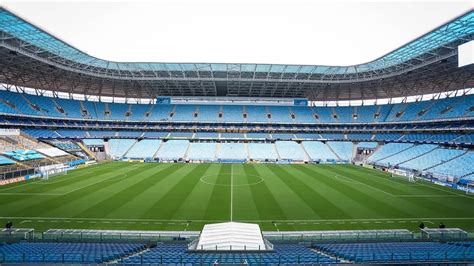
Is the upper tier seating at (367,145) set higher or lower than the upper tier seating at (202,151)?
higher

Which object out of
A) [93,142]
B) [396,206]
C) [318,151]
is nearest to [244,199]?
[396,206]

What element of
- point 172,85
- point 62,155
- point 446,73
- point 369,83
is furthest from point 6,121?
point 446,73

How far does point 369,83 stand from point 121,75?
44.6 metres

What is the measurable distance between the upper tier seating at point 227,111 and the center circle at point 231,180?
88.8ft

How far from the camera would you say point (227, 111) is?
62.3 metres

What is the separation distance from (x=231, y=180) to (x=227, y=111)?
32567 millimetres

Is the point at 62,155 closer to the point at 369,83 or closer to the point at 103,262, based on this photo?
the point at 103,262

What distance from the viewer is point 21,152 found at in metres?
34.3

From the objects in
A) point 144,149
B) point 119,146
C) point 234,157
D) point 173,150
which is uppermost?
point 119,146

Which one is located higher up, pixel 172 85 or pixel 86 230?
pixel 172 85

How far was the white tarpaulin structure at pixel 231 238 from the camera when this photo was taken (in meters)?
11.3

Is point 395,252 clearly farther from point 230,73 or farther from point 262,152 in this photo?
point 262,152

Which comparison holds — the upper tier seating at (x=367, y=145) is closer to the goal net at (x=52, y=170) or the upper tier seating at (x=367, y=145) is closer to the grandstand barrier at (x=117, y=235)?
the grandstand barrier at (x=117, y=235)

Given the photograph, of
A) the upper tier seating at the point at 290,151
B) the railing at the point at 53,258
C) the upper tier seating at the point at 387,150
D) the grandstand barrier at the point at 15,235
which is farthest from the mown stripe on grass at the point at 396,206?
the upper tier seating at the point at 290,151
